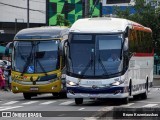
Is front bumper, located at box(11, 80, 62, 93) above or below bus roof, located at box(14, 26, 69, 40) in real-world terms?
below

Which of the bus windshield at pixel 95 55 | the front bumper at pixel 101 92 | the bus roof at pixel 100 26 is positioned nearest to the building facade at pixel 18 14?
the bus roof at pixel 100 26

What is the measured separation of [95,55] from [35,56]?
18.5ft

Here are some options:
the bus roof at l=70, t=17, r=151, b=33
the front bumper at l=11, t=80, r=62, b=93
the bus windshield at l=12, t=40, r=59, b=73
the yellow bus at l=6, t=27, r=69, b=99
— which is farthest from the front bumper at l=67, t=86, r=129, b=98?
the bus windshield at l=12, t=40, r=59, b=73

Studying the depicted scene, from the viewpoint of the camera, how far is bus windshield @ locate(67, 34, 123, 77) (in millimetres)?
25016

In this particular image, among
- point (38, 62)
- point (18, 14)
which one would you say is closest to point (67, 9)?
point (18, 14)

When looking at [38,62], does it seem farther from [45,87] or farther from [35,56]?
[45,87]

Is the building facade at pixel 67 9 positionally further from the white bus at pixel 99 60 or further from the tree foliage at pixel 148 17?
the white bus at pixel 99 60

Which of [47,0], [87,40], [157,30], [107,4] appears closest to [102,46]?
[87,40]

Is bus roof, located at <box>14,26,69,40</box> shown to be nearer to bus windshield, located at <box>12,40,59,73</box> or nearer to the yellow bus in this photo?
the yellow bus

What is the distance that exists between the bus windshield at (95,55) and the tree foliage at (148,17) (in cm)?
3736

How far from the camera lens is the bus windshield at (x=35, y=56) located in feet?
98.2

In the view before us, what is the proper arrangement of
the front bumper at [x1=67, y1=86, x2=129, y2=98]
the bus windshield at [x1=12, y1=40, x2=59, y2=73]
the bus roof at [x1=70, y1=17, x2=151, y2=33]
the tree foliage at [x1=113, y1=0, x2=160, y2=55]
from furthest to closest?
the tree foliage at [x1=113, y1=0, x2=160, y2=55], the bus windshield at [x1=12, y1=40, x2=59, y2=73], the bus roof at [x1=70, y1=17, x2=151, y2=33], the front bumper at [x1=67, y1=86, x2=129, y2=98]

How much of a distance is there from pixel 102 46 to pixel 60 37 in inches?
199

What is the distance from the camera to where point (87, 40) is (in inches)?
1003
